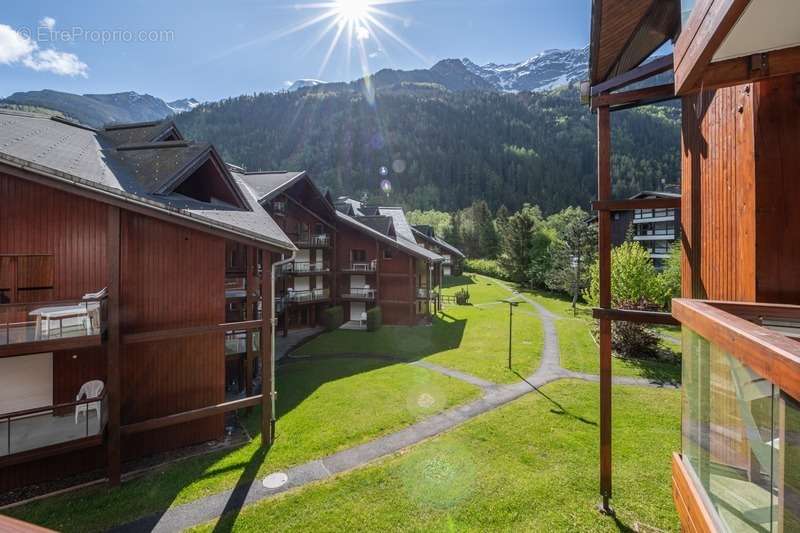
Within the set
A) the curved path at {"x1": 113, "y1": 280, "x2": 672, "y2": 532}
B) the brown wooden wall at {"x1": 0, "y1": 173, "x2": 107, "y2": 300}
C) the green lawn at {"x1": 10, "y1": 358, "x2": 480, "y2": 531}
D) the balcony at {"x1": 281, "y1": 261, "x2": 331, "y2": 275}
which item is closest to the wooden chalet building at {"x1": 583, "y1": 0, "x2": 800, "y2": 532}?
the curved path at {"x1": 113, "y1": 280, "x2": 672, "y2": 532}

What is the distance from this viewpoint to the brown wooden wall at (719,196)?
4.04m

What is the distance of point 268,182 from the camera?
874 inches

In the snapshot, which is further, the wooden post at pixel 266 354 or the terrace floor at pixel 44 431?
the wooden post at pixel 266 354

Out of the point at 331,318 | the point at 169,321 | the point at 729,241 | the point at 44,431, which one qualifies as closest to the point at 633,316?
the point at 729,241

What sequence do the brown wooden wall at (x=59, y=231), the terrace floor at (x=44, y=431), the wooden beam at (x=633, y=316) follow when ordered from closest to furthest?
the wooden beam at (x=633, y=316) < the terrace floor at (x=44, y=431) < the brown wooden wall at (x=59, y=231)

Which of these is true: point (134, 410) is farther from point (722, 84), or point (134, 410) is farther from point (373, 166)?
point (373, 166)

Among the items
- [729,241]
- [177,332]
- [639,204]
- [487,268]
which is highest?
[639,204]

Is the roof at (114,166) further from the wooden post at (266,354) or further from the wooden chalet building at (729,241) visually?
the wooden chalet building at (729,241)

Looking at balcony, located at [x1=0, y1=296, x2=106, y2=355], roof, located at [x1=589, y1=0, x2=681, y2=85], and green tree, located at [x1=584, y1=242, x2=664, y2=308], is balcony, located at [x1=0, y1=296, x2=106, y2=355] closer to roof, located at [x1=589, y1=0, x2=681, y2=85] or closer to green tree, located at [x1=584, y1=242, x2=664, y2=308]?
roof, located at [x1=589, y1=0, x2=681, y2=85]

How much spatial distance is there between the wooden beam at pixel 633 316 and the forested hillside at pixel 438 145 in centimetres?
9924

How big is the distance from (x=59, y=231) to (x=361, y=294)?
19.4 metres

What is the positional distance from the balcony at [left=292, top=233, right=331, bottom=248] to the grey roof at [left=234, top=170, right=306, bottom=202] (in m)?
4.08

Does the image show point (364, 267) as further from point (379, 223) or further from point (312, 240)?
point (312, 240)

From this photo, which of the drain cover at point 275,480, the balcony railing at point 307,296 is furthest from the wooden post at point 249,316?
the balcony railing at point 307,296
